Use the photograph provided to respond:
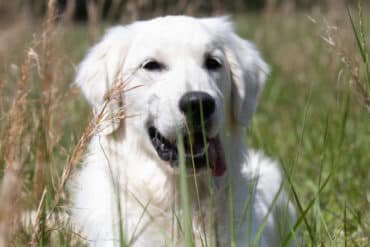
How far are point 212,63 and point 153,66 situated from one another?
313 mm

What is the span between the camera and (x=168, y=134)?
8.68 feet

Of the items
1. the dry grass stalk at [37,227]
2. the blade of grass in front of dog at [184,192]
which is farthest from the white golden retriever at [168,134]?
the blade of grass in front of dog at [184,192]

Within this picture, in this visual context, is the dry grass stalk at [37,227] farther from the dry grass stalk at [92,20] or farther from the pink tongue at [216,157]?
the dry grass stalk at [92,20]

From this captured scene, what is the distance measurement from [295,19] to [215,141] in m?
8.61

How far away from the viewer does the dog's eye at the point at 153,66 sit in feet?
9.41

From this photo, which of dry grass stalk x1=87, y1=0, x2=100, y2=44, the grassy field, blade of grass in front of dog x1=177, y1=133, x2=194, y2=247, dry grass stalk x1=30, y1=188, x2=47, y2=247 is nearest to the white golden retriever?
the grassy field

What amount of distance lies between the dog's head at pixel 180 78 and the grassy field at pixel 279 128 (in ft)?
0.81

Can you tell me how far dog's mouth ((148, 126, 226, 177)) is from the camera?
2643mm

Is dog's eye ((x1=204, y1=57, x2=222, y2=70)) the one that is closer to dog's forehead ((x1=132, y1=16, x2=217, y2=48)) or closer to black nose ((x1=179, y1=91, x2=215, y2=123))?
dog's forehead ((x1=132, y1=16, x2=217, y2=48))

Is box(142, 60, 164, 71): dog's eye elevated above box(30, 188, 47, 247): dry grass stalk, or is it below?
above

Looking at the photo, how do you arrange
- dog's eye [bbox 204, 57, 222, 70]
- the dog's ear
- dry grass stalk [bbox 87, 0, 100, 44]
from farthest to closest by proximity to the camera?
dry grass stalk [bbox 87, 0, 100, 44] < the dog's ear < dog's eye [bbox 204, 57, 222, 70]

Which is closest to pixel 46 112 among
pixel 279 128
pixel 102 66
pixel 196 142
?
pixel 102 66

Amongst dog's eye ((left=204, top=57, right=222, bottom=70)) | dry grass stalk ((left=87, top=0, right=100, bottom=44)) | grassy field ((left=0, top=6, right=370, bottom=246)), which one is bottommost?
grassy field ((left=0, top=6, right=370, bottom=246))

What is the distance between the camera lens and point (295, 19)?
11.0 metres
